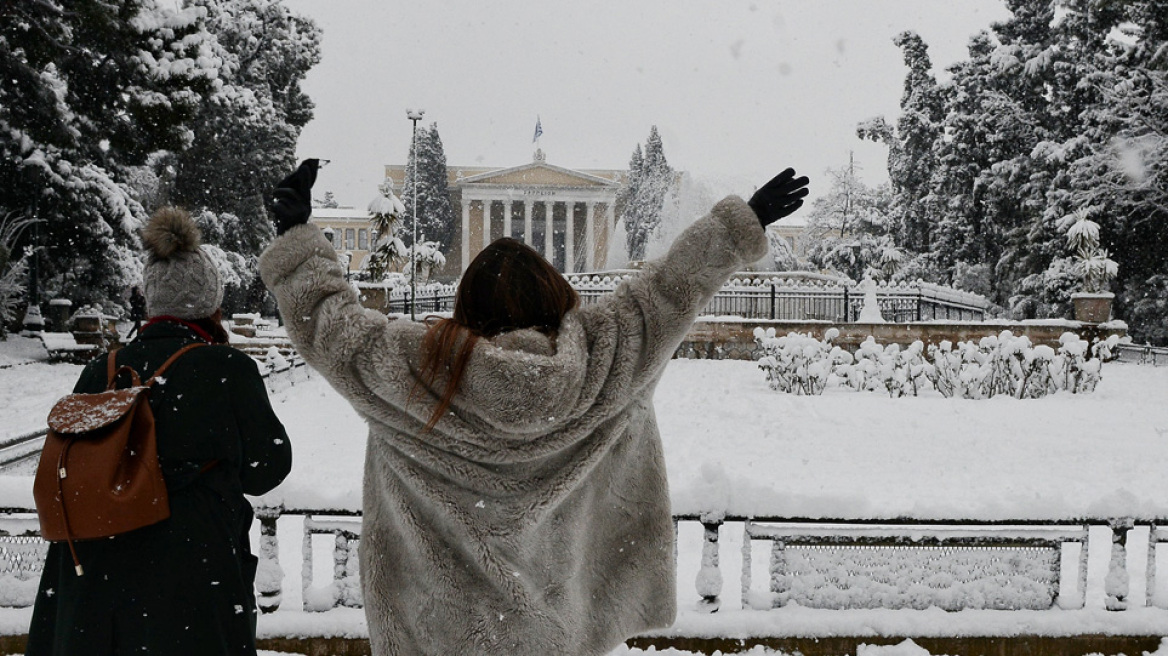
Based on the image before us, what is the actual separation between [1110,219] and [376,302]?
19163 millimetres

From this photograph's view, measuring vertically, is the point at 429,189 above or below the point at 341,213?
below

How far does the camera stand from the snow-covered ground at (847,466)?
13.3ft

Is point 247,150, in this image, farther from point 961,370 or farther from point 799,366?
point 961,370

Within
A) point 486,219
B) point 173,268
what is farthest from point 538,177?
point 173,268

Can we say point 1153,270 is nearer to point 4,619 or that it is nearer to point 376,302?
point 376,302

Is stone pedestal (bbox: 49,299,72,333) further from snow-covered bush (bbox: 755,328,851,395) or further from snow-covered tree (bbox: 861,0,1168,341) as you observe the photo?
snow-covered tree (bbox: 861,0,1168,341)

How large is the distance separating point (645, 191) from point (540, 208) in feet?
27.1

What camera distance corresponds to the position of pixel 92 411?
2.12 meters

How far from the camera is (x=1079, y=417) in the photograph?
10.8m

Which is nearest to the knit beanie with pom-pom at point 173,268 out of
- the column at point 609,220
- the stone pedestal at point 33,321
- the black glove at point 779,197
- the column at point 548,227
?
the black glove at point 779,197

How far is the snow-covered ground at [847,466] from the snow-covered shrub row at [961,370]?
35cm

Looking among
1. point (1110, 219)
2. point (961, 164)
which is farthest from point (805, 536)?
point (961, 164)

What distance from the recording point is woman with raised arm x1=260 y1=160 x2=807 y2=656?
1.72 meters

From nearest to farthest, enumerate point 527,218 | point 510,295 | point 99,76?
point 510,295, point 99,76, point 527,218
